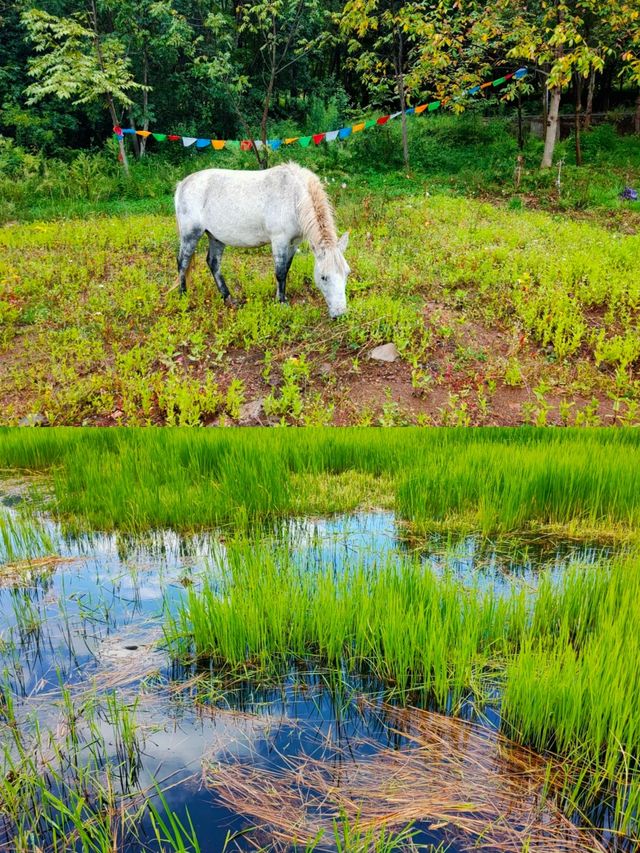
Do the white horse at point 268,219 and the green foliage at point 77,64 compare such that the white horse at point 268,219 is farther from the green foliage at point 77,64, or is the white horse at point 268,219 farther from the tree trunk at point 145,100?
the tree trunk at point 145,100

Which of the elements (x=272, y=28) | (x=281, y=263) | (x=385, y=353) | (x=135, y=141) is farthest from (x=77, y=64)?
(x=385, y=353)

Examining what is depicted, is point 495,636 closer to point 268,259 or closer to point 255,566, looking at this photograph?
point 255,566

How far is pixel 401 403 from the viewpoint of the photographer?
7.43 m

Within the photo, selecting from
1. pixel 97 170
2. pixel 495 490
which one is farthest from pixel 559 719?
pixel 97 170

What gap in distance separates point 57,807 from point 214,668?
84cm

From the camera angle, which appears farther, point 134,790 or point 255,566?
point 255,566

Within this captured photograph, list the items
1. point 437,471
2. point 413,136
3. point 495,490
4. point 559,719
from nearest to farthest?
1. point 559,719
2. point 495,490
3. point 437,471
4. point 413,136

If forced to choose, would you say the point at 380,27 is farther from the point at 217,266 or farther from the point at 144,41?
the point at 217,266

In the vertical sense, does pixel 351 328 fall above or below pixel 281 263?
below

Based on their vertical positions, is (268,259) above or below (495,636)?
above

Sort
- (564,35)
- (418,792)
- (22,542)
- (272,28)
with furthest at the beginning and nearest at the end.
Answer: (272,28) < (564,35) < (22,542) < (418,792)

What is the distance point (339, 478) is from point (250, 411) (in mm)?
2626

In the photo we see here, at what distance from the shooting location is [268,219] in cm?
927

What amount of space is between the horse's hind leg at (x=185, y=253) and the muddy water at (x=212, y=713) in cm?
747
